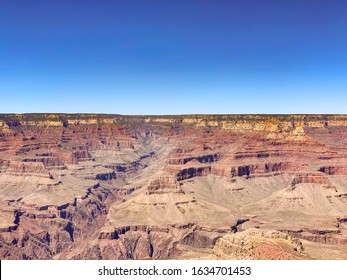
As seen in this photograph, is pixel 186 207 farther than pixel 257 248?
Yes

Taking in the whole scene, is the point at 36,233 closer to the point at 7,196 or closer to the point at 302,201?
the point at 7,196

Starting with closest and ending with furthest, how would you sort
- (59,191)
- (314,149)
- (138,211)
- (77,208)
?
(138,211), (77,208), (59,191), (314,149)

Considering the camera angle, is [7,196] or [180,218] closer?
[180,218]

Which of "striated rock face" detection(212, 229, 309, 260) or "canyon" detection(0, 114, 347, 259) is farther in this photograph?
"canyon" detection(0, 114, 347, 259)

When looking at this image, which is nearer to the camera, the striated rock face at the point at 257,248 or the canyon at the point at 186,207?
the striated rock face at the point at 257,248

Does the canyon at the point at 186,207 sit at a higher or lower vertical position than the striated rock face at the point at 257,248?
lower

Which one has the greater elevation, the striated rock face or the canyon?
the striated rock face

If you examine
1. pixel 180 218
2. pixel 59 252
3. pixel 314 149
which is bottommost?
pixel 59 252

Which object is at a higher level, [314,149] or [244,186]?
[314,149]

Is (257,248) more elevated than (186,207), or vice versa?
(257,248)
